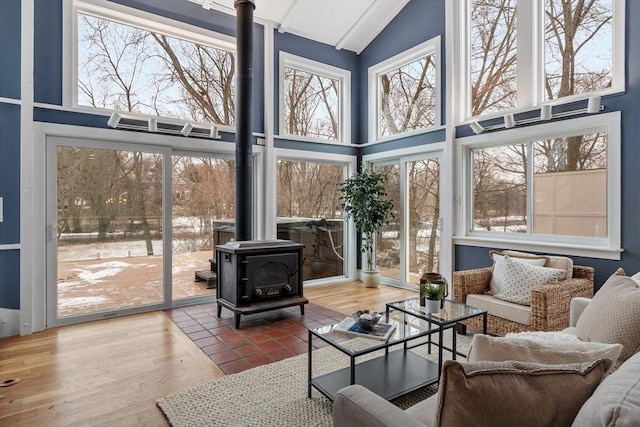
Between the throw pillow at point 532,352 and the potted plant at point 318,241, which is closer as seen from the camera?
the throw pillow at point 532,352

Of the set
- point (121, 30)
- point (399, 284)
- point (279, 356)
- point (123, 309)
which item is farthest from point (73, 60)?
point (399, 284)

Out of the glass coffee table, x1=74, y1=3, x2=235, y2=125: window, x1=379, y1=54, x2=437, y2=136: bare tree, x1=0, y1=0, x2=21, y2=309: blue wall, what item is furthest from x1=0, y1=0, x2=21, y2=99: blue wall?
x1=379, y1=54, x2=437, y2=136: bare tree

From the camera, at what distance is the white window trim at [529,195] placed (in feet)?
10.7

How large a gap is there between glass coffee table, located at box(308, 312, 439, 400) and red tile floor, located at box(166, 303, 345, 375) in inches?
29.1

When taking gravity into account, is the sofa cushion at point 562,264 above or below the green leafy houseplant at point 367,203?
below

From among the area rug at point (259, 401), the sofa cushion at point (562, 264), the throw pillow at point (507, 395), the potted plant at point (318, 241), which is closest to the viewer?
the throw pillow at point (507, 395)

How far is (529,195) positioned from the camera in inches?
157

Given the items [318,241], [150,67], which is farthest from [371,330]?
[150,67]

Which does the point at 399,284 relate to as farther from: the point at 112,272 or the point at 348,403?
the point at 348,403

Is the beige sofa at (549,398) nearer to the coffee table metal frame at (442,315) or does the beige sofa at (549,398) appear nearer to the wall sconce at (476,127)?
the coffee table metal frame at (442,315)

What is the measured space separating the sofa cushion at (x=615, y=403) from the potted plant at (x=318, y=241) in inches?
186

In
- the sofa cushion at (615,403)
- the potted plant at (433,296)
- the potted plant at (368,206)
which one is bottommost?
the potted plant at (433,296)

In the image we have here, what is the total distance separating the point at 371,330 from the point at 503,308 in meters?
1.49

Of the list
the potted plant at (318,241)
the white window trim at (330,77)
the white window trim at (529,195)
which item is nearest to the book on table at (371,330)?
the white window trim at (529,195)
